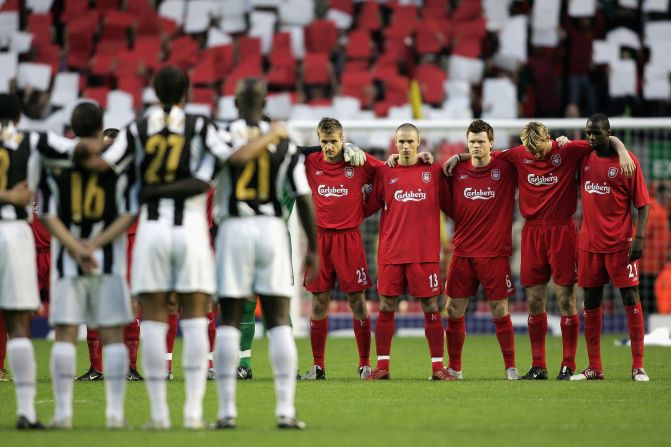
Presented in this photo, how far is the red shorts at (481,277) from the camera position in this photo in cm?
1056

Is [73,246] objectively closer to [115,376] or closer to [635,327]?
[115,376]

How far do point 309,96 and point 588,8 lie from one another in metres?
4.96

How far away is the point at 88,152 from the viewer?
7051 millimetres

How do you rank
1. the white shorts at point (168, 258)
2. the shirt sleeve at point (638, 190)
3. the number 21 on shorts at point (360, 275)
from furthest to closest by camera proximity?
the number 21 on shorts at point (360, 275) < the shirt sleeve at point (638, 190) < the white shorts at point (168, 258)

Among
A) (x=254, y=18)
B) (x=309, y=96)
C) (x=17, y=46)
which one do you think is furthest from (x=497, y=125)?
(x=17, y=46)

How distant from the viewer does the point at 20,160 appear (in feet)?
24.2

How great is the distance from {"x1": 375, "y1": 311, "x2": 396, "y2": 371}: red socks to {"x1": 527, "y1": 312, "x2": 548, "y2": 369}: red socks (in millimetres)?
1239

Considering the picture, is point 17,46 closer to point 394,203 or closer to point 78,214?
point 394,203

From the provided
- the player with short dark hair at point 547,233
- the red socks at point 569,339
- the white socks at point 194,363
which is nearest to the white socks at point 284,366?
the white socks at point 194,363

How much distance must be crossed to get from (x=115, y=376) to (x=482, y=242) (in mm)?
4515

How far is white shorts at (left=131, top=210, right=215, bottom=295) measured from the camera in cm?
689

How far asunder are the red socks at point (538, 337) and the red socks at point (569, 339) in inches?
7.0

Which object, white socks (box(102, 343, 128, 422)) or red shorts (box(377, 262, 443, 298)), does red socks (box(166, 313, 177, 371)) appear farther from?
white socks (box(102, 343, 128, 422))

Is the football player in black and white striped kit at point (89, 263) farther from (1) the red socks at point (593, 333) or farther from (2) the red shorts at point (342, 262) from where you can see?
(1) the red socks at point (593, 333)
